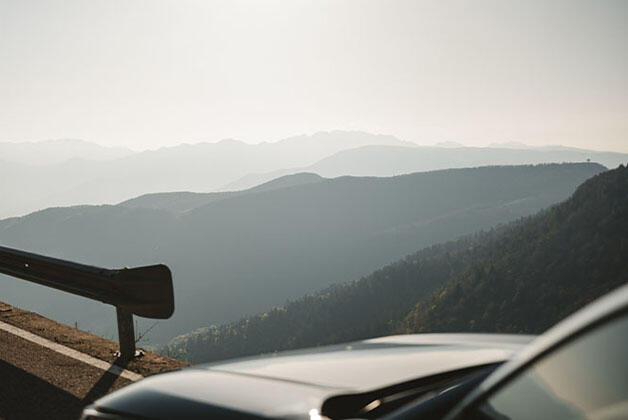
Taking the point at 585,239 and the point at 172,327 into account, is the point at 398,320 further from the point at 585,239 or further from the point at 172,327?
the point at 172,327

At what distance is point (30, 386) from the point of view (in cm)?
465

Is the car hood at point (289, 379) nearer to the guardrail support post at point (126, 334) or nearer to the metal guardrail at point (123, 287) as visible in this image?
the metal guardrail at point (123, 287)

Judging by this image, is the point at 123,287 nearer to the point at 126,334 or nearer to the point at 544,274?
the point at 126,334

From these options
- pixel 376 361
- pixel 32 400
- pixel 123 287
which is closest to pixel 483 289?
pixel 123 287

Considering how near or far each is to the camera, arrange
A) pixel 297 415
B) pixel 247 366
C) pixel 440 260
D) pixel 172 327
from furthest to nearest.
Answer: pixel 172 327, pixel 440 260, pixel 247 366, pixel 297 415

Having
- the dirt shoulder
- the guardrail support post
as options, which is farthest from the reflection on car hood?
the guardrail support post

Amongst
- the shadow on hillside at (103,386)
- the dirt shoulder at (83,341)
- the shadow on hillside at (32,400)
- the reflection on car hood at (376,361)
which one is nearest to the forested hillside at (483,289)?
the dirt shoulder at (83,341)

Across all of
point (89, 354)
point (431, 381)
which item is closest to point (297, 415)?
point (431, 381)

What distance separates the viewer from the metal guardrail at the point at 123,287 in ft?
16.3

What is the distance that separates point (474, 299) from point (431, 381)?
10137cm

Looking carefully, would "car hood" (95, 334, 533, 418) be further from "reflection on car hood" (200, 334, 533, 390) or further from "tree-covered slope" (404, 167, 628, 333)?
"tree-covered slope" (404, 167, 628, 333)

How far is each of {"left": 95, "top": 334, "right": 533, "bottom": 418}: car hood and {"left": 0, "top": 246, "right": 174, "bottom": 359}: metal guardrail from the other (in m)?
2.91

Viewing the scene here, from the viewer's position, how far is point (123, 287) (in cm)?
513

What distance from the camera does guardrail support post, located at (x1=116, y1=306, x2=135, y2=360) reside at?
5332 millimetres
